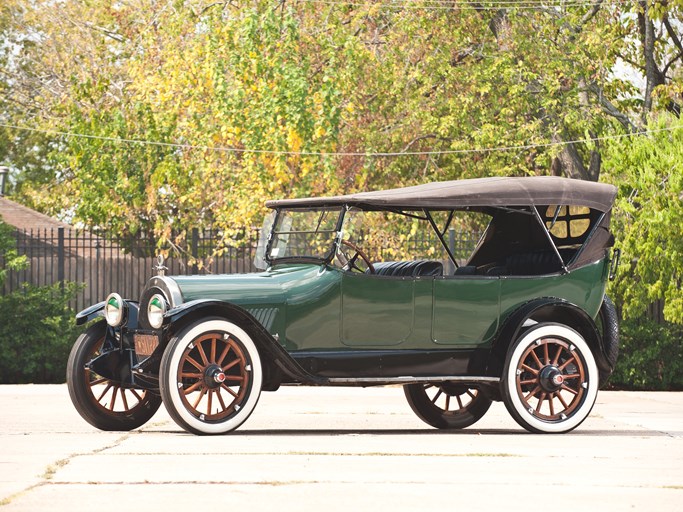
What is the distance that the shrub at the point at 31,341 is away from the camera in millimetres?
21750

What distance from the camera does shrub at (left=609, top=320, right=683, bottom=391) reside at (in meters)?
20.4

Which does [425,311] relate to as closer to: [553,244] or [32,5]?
[553,244]

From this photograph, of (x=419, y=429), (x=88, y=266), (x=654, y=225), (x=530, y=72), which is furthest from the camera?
(x=530, y=72)

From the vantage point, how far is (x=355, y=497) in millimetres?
7148

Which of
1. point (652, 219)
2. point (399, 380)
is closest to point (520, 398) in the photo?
point (399, 380)

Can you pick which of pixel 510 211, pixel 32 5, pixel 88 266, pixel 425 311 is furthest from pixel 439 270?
pixel 32 5

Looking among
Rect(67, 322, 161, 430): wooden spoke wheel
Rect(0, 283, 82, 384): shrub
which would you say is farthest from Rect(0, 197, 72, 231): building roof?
Rect(67, 322, 161, 430): wooden spoke wheel

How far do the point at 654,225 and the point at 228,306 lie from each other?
35.3 feet

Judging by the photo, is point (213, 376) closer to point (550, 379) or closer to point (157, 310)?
point (157, 310)

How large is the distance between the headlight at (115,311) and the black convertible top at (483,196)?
5.31 ft

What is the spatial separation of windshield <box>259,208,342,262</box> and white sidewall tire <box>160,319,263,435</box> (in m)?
1.22

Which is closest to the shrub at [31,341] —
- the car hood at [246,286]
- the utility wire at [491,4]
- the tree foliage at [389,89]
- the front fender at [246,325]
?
the tree foliage at [389,89]

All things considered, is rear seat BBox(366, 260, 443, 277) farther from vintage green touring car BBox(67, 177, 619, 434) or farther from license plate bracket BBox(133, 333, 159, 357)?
license plate bracket BBox(133, 333, 159, 357)

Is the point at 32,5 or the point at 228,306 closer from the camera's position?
the point at 228,306
